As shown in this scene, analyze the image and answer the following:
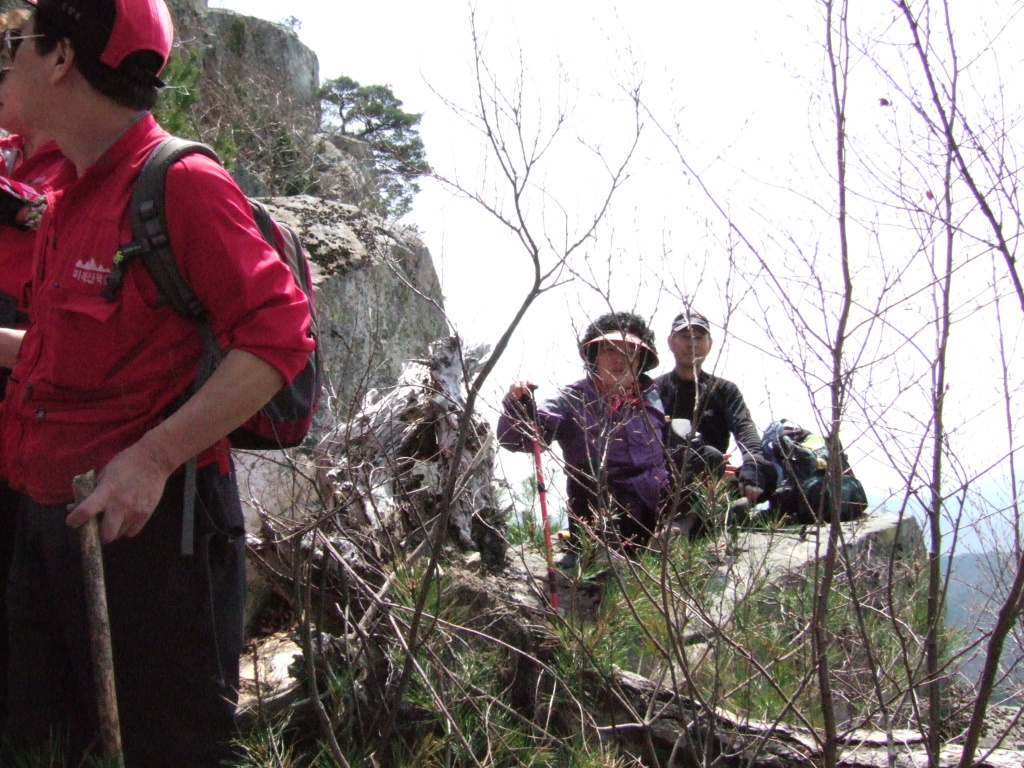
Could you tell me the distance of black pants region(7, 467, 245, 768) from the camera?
1.70 m

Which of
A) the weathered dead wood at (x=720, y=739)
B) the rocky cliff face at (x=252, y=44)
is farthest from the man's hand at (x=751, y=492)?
the rocky cliff face at (x=252, y=44)

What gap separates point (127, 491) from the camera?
1470 millimetres

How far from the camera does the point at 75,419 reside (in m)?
1.68

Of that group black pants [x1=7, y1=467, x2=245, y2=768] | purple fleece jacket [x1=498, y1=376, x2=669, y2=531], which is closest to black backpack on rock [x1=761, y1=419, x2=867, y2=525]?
purple fleece jacket [x1=498, y1=376, x2=669, y2=531]

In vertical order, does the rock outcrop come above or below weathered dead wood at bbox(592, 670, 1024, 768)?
above

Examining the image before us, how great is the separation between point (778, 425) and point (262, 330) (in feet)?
9.77

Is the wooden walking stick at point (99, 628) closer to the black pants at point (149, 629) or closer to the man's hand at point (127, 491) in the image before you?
the man's hand at point (127, 491)

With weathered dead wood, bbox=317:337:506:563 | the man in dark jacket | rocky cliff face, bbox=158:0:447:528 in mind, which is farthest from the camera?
the man in dark jacket

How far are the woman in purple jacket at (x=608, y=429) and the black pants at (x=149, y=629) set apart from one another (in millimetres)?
1120

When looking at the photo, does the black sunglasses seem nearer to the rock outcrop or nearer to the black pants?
the black pants

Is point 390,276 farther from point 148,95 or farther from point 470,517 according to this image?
point 148,95

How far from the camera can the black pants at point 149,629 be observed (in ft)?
5.57

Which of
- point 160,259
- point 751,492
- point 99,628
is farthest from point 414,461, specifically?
point 751,492

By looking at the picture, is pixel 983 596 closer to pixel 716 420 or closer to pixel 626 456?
pixel 626 456
